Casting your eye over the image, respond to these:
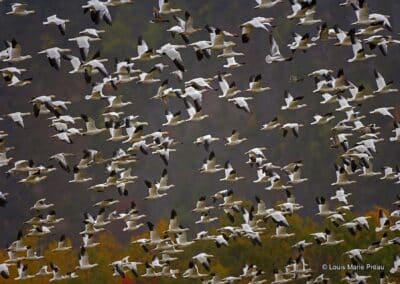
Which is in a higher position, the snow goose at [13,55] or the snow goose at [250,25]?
the snow goose at [250,25]

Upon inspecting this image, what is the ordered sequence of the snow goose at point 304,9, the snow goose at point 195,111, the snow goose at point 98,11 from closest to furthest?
the snow goose at point 98,11 → the snow goose at point 304,9 → the snow goose at point 195,111

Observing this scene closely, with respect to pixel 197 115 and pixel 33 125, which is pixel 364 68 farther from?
pixel 197 115

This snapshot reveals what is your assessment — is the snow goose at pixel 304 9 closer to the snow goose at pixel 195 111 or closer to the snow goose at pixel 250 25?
the snow goose at pixel 250 25

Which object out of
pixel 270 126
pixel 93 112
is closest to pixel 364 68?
pixel 93 112

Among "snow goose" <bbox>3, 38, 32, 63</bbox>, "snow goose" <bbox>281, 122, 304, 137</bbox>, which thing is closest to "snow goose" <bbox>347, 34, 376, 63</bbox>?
"snow goose" <bbox>281, 122, 304, 137</bbox>

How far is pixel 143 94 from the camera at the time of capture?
235ft

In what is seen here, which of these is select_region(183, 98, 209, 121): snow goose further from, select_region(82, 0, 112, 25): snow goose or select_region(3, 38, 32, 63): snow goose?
select_region(3, 38, 32, 63): snow goose

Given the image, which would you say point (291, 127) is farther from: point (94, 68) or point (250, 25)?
point (94, 68)

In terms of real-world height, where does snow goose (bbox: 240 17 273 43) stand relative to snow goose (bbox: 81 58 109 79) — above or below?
above

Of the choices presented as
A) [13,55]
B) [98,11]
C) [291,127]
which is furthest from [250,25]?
[13,55]

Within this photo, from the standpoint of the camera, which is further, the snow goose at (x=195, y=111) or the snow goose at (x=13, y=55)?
the snow goose at (x=195, y=111)

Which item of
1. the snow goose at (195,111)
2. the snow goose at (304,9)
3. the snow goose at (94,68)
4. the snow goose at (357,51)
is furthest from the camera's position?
the snow goose at (195,111)

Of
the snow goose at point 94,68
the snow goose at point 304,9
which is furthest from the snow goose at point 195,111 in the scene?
the snow goose at point 304,9

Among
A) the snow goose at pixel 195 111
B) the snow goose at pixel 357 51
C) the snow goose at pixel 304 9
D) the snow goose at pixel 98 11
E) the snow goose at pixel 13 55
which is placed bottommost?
the snow goose at pixel 195 111
